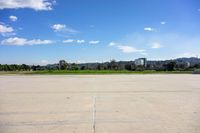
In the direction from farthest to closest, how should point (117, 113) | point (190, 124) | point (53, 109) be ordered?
1. point (53, 109)
2. point (117, 113)
3. point (190, 124)

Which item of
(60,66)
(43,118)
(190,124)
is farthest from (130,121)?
(60,66)

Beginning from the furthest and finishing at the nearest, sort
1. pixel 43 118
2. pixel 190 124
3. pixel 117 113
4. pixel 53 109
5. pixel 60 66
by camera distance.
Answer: pixel 60 66
pixel 53 109
pixel 117 113
pixel 43 118
pixel 190 124

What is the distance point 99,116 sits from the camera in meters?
8.05

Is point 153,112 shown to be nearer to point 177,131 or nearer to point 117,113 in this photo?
point 117,113

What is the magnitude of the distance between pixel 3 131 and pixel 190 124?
12.6 feet

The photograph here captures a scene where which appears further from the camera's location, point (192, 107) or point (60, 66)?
point (60, 66)

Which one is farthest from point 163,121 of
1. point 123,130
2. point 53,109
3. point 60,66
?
point 60,66

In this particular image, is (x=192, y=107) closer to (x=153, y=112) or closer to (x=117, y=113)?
(x=153, y=112)

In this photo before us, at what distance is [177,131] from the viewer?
6.29 m

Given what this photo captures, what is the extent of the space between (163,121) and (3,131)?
11.3 ft

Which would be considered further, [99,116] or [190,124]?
[99,116]

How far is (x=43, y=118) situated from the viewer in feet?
25.6

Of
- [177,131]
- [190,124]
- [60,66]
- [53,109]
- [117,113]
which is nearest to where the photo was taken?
[177,131]

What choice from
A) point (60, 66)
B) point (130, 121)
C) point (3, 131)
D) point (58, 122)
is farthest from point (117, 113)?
point (60, 66)
